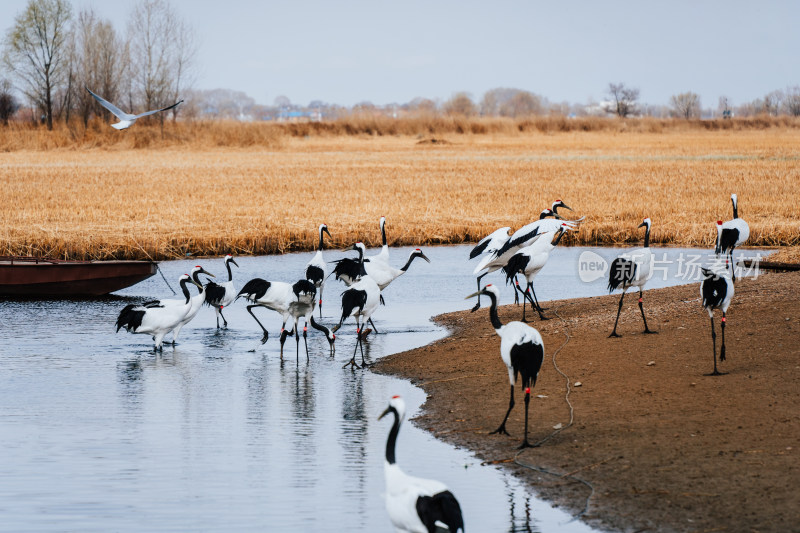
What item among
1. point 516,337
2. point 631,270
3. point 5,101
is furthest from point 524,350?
point 5,101

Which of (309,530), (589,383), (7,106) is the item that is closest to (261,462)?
(309,530)

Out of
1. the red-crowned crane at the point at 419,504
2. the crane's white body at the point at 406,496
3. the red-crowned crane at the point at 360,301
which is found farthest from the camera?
the red-crowned crane at the point at 360,301

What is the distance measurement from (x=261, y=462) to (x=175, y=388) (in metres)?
2.88

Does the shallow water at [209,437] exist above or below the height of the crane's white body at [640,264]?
below

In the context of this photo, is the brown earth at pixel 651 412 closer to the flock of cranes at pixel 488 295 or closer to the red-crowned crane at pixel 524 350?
the flock of cranes at pixel 488 295

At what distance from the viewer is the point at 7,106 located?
85688 mm

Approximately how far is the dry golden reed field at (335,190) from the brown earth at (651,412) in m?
A: 9.82

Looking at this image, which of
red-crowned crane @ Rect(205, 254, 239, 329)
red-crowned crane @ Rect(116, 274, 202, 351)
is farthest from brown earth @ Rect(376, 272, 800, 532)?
red-crowned crane @ Rect(205, 254, 239, 329)

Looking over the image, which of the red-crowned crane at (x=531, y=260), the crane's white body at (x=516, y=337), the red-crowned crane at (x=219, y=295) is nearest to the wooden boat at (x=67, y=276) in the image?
the red-crowned crane at (x=219, y=295)

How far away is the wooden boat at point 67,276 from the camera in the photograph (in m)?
16.2

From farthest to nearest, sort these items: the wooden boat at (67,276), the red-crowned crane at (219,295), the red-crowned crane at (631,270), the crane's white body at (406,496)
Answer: the wooden boat at (67,276), the red-crowned crane at (219,295), the red-crowned crane at (631,270), the crane's white body at (406,496)

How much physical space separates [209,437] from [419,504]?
3608mm

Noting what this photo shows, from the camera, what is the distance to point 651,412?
8.55m

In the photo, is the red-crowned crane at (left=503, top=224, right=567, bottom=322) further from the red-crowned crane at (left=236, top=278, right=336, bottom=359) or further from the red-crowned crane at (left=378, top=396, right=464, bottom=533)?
the red-crowned crane at (left=378, top=396, right=464, bottom=533)
